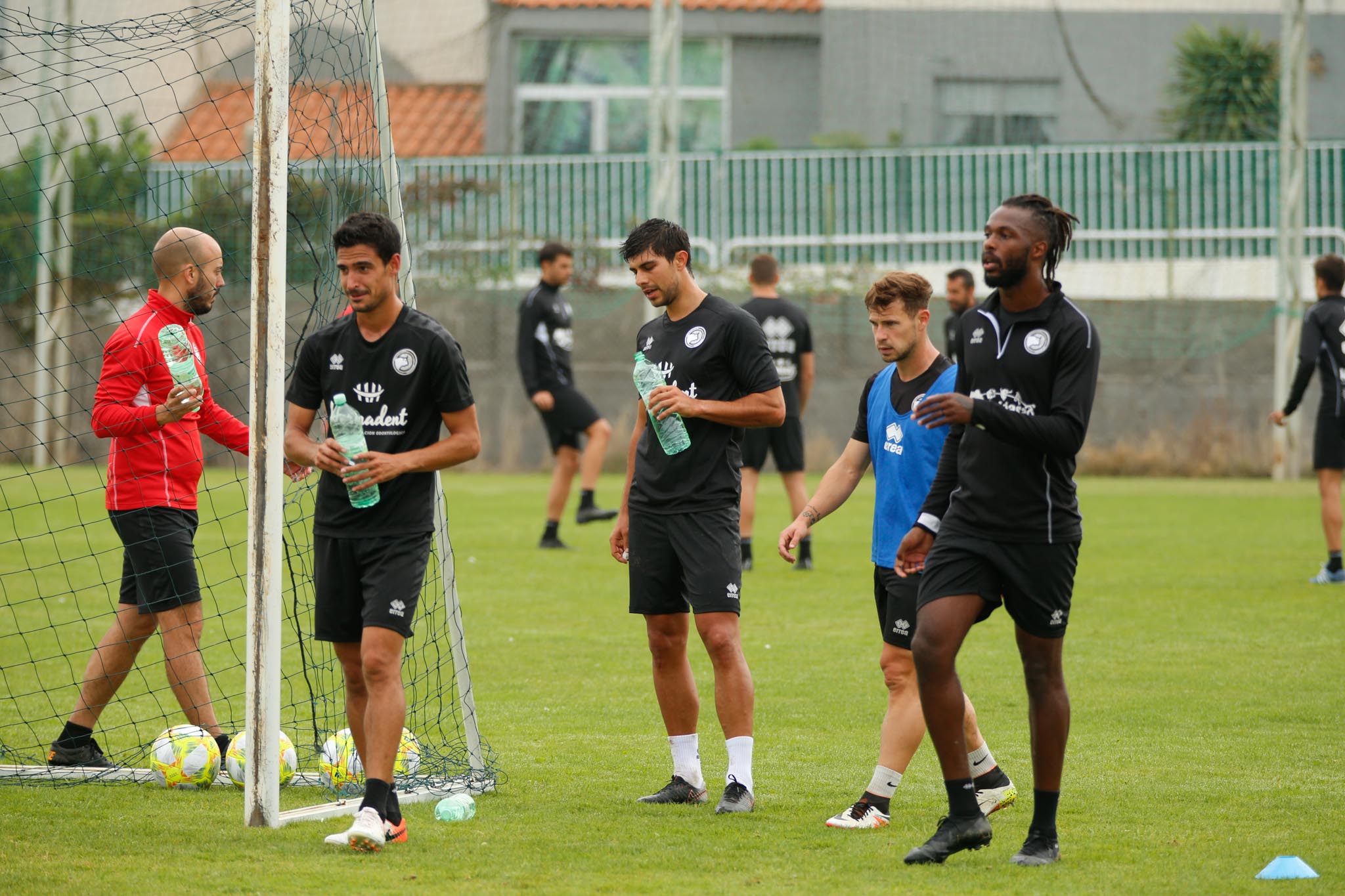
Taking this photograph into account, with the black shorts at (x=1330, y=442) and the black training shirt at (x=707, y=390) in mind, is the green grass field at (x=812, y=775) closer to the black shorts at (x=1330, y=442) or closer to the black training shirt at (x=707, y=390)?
the black shorts at (x=1330, y=442)

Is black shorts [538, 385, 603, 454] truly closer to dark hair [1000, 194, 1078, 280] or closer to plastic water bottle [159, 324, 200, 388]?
plastic water bottle [159, 324, 200, 388]

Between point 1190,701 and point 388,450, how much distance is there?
14.3ft

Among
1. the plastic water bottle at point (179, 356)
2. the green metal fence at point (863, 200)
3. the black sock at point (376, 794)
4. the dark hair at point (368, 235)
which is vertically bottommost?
the black sock at point (376, 794)

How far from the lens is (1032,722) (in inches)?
190

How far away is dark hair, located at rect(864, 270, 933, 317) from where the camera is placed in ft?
17.5

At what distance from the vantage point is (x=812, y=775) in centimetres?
604

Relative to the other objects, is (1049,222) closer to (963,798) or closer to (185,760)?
(963,798)

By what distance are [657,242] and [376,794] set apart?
2.24 m

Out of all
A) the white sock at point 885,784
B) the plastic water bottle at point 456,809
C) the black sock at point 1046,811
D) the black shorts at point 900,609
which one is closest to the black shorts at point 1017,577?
the black shorts at point 900,609

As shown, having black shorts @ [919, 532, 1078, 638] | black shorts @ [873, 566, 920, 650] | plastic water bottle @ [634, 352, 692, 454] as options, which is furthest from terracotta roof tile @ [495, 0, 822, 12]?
black shorts @ [919, 532, 1078, 638]

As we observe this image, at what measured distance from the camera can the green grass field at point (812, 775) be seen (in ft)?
15.3

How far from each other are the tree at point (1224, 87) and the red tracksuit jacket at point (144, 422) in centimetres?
2063

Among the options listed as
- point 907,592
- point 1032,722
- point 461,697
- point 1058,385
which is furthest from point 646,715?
point 1058,385

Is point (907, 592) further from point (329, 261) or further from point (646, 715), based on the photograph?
point (329, 261)
